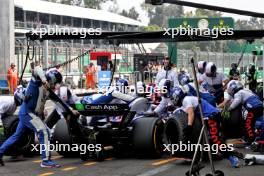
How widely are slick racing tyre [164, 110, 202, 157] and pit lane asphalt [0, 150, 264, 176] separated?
0.35m

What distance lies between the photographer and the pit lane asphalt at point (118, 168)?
1096cm

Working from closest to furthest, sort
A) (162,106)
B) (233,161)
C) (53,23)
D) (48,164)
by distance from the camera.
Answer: (233,161), (48,164), (162,106), (53,23)

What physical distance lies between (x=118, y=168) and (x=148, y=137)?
1.10 metres

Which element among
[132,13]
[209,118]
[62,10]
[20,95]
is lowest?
[209,118]

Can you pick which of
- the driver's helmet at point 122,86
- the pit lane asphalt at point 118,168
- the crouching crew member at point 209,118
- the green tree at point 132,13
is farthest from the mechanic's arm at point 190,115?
the green tree at point 132,13

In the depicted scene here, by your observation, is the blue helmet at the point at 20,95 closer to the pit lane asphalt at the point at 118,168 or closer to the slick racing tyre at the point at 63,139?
the slick racing tyre at the point at 63,139

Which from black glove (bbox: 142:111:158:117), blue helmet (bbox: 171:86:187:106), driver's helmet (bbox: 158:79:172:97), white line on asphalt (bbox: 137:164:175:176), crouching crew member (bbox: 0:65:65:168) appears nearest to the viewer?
white line on asphalt (bbox: 137:164:175:176)

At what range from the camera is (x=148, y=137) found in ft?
40.5

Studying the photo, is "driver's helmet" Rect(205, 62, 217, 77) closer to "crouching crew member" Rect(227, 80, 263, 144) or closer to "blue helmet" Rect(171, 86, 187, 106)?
"crouching crew member" Rect(227, 80, 263, 144)

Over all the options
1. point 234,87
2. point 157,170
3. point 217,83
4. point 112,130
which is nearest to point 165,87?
point 217,83

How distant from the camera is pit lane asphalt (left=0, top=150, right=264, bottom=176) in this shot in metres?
11.0

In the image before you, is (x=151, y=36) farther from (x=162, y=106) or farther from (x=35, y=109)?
(x=35, y=109)

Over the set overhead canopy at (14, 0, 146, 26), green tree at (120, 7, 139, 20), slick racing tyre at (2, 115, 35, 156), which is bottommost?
slick racing tyre at (2, 115, 35, 156)

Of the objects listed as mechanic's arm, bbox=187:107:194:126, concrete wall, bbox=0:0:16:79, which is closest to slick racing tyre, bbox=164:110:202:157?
mechanic's arm, bbox=187:107:194:126
